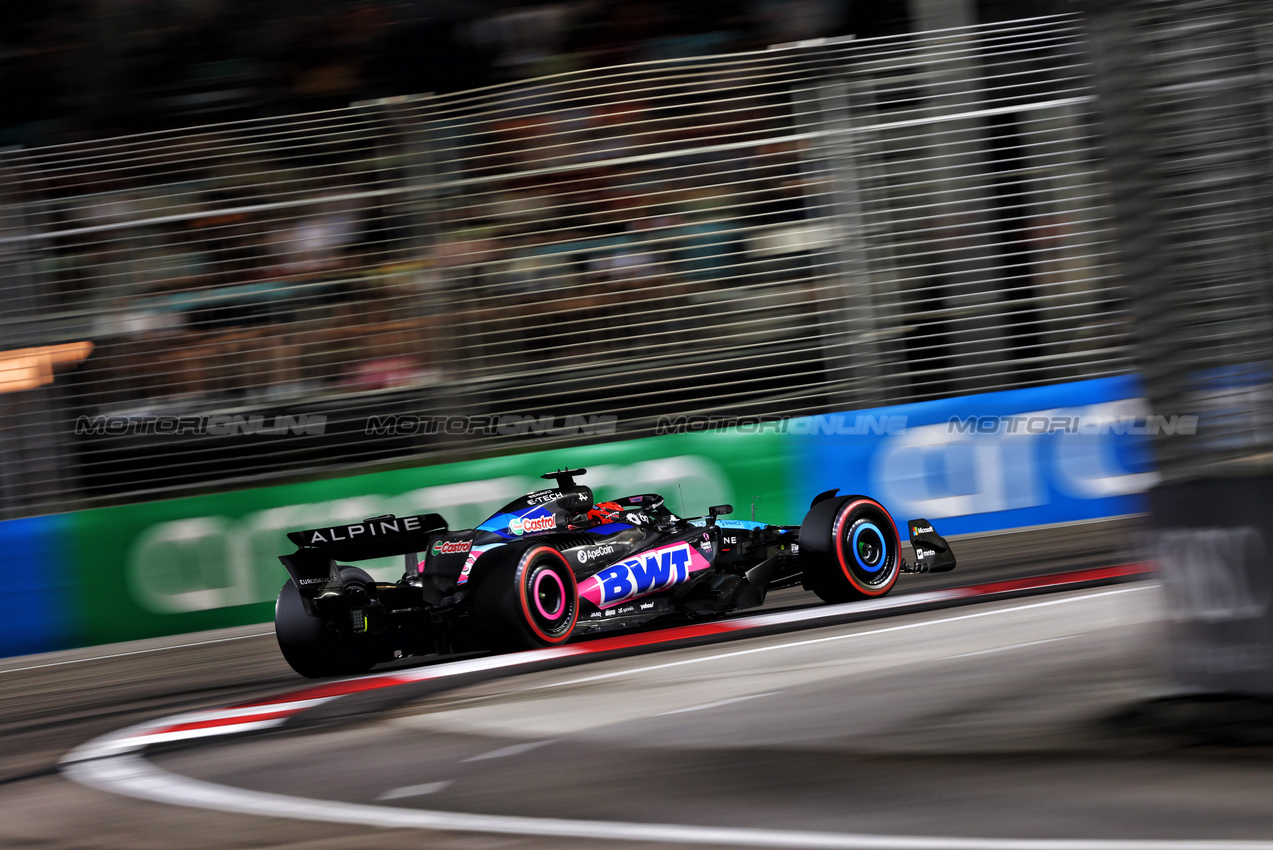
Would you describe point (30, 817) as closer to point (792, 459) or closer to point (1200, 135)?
point (1200, 135)

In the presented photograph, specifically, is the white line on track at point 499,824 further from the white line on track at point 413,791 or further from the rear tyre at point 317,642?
the rear tyre at point 317,642

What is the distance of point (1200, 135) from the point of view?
14.3 feet

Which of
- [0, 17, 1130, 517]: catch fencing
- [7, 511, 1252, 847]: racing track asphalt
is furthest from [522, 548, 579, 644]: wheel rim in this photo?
[0, 17, 1130, 517]: catch fencing

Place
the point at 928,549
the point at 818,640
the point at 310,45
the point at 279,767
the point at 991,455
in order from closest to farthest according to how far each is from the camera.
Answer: the point at 279,767, the point at 818,640, the point at 928,549, the point at 991,455, the point at 310,45

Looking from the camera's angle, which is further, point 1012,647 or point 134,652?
point 134,652

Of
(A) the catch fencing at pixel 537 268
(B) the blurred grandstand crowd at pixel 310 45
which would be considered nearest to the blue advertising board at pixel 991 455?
(A) the catch fencing at pixel 537 268

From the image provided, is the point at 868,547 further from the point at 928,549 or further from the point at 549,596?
the point at 549,596

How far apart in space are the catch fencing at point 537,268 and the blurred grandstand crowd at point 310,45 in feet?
11.1

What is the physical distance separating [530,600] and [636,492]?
135 inches

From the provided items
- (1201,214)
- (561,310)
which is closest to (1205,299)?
(1201,214)

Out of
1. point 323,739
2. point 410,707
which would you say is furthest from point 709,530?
point 323,739

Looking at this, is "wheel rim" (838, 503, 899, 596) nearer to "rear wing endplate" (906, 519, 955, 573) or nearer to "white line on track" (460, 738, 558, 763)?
"rear wing endplate" (906, 519, 955, 573)

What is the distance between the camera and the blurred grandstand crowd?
566 inches

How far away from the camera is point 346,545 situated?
7.29m
